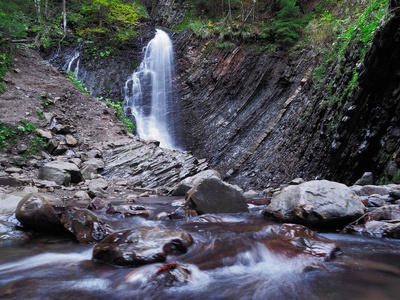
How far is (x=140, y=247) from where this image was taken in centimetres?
254

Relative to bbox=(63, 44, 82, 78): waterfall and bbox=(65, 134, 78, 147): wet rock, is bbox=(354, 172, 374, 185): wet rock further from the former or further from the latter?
bbox=(63, 44, 82, 78): waterfall

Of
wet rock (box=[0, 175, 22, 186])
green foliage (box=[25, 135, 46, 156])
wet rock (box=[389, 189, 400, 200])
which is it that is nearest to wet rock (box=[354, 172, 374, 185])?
wet rock (box=[389, 189, 400, 200])

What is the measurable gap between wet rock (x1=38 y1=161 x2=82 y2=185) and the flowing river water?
15.5 feet

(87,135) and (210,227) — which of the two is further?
(87,135)

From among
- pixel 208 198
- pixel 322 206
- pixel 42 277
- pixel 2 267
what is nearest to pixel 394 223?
pixel 322 206

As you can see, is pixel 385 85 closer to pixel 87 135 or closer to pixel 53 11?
pixel 87 135

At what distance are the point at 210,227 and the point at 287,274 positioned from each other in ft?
5.59

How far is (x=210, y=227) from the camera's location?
388 centimetres

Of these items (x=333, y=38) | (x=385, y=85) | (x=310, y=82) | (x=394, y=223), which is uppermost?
(x=333, y=38)

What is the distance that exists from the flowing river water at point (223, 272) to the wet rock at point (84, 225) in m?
0.14

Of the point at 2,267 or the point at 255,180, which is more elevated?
the point at 255,180

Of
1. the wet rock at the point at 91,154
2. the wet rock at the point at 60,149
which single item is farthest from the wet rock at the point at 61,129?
the wet rock at the point at 91,154

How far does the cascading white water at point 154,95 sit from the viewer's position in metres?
15.8

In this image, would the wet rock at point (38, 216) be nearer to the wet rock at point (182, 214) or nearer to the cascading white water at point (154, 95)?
the wet rock at point (182, 214)
